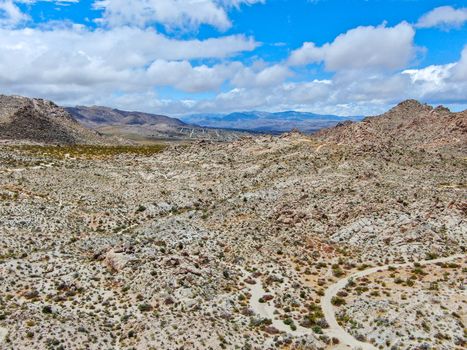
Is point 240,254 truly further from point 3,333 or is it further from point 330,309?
point 3,333

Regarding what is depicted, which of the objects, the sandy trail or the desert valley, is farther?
the desert valley

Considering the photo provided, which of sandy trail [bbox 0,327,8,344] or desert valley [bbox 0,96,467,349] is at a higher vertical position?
desert valley [bbox 0,96,467,349]

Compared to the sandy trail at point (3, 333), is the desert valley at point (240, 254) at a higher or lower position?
higher

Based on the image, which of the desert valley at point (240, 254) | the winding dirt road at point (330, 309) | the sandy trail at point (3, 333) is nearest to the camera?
the sandy trail at point (3, 333)

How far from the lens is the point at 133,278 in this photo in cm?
6094

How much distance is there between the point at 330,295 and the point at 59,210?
53936 millimetres

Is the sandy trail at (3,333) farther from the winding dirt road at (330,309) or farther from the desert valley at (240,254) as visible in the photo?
the winding dirt road at (330,309)

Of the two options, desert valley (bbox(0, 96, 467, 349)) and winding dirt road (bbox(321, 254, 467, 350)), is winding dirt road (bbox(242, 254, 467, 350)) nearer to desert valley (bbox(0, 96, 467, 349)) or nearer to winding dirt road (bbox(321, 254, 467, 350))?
winding dirt road (bbox(321, 254, 467, 350))

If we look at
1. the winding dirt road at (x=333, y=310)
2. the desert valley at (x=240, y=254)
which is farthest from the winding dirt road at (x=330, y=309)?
the desert valley at (x=240, y=254)

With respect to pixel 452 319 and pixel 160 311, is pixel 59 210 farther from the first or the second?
pixel 452 319

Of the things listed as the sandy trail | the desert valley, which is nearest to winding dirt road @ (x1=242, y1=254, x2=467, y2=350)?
the desert valley

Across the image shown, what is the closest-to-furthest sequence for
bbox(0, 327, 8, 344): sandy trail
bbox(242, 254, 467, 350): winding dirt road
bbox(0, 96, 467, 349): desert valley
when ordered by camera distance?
bbox(0, 327, 8, 344): sandy trail < bbox(0, 96, 467, 349): desert valley < bbox(242, 254, 467, 350): winding dirt road

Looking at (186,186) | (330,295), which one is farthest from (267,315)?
(186,186)

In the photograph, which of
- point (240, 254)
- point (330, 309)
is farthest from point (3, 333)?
point (330, 309)
